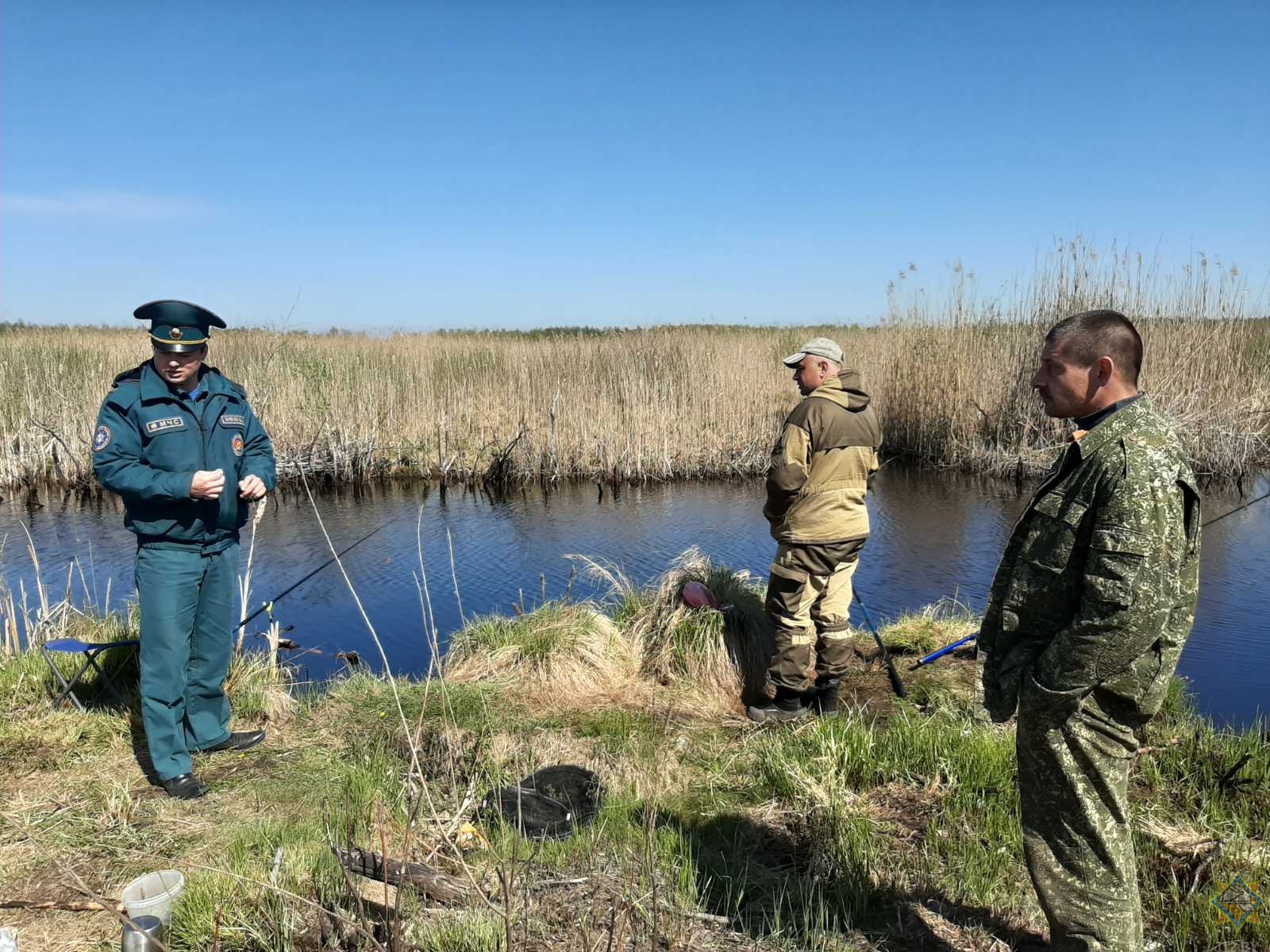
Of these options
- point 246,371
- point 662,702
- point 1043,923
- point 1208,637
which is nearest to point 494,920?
point 1043,923

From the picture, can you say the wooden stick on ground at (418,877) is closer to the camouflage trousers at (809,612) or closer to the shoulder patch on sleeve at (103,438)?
the shoulder patch on sleeve at (103,438)

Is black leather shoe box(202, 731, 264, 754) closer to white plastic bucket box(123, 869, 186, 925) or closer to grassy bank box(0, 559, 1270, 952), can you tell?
grassy bank box(0, 559, 1270, 952)

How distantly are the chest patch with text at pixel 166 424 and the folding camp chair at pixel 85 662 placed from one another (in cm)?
125

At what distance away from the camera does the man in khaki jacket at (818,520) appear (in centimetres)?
428

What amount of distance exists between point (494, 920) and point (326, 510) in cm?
961

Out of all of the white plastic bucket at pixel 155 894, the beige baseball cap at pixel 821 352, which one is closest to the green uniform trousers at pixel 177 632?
the white plastic bucket at pixel 155 894

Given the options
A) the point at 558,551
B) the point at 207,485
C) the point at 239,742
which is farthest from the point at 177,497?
the point at 558,551

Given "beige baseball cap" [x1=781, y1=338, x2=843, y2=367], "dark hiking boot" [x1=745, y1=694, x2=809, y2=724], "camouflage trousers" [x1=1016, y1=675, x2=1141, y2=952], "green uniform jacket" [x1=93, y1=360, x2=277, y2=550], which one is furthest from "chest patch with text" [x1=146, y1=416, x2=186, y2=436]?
"camouflage trousers" [x1=1016, y1=675, x2=1141, y2=952]

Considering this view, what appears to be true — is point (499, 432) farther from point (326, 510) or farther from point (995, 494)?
point (995, 494)

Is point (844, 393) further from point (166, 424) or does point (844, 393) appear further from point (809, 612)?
point (166, 424)

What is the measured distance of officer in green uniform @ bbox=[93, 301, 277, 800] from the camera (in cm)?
343

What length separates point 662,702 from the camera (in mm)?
4746

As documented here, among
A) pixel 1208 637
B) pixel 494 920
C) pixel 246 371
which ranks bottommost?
pixel 1208 637

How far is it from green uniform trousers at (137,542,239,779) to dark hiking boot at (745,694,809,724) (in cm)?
266
